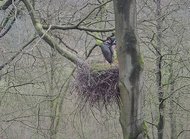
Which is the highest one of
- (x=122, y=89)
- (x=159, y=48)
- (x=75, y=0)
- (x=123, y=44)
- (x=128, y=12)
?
(x=75, y=0)

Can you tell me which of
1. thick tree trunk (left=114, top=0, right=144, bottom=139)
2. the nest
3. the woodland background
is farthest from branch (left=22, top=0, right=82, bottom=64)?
the woodland background

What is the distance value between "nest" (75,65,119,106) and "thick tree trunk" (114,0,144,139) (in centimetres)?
27

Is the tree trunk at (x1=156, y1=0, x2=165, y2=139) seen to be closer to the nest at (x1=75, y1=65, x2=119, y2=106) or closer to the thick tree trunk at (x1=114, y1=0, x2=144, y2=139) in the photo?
the nest at (x1=75, y1=65, x2=119, y2=106)

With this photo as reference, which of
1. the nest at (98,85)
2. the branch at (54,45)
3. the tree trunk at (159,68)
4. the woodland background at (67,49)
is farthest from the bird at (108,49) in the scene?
the tree trunk at (159,68)

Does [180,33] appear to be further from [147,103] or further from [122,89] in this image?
[122,89]

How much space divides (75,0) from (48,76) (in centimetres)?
395

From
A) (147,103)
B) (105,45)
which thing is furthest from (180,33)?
(105,45)

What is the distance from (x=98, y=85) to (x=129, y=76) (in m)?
0.48

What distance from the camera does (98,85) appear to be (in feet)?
11.5

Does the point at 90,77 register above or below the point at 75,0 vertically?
below

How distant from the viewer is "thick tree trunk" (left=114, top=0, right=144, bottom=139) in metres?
3.04

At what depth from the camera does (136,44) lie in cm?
308

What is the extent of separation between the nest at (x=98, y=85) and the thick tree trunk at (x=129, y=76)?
10.5 inches

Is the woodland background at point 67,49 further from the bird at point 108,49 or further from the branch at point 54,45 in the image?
the bird at point 108,49
